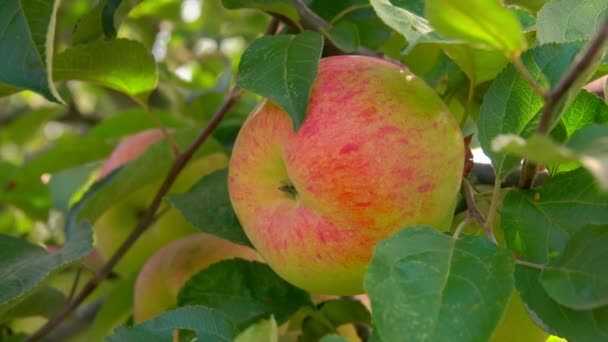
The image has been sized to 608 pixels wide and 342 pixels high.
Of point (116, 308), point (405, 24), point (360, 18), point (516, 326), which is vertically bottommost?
point (116, 308)

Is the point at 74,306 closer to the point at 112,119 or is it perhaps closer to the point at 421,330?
the point at 112,119

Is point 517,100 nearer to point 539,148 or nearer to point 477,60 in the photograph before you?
point 477,60

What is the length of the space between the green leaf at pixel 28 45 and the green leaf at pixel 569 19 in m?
0.52

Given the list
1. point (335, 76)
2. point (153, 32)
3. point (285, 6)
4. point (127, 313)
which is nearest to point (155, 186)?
point (127, 313)

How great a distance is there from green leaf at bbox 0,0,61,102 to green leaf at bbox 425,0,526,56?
41cm

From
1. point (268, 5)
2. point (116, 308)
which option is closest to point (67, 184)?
point (116, 308)

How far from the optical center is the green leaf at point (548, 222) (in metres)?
0.89

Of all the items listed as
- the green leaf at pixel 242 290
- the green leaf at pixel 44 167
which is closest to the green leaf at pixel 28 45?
the green leaf at pixel 242 290

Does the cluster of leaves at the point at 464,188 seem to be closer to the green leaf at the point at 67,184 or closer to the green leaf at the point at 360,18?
the green leaf at the point at 360,18

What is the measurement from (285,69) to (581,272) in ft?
1.22

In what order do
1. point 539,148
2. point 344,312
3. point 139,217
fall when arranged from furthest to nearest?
point 139,217 < point 344,312 < point 539,148

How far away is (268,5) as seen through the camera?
1.14 m

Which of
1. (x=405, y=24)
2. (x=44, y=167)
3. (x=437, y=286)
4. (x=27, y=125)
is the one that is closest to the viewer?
(x=437, y=286)

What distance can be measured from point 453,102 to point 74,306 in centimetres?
62
